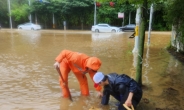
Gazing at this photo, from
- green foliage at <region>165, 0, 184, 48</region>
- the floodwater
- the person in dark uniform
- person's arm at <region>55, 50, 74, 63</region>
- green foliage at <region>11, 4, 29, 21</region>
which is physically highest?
green foliage at <region>11, 4, 29, 21</region>

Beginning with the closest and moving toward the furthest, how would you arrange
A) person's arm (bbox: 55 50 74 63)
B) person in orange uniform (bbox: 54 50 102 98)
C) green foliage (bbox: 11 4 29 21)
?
person in orange uniform (bbox: 54 50 102 98) < person's arm (bbox: 55 50 74 63) < green foliage (bbox: 11 4 29 21)

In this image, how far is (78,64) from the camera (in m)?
4.33

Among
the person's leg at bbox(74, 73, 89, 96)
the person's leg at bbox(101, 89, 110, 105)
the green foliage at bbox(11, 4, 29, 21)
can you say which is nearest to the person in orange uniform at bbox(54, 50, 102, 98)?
the person's leg at bbox(74, 73, 89, 96)

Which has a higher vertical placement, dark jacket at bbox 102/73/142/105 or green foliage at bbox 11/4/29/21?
green foliage at bbox 11/4/29/21

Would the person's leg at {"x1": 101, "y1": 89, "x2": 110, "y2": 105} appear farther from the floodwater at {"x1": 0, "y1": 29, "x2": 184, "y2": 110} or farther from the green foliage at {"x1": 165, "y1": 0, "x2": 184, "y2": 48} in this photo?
the green foliage at {"x1": 165, "y1": 0, "x2": 184, "y2": 48}

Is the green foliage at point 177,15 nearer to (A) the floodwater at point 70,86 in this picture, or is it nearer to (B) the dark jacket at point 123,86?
(A) the floodwater at point 70,86

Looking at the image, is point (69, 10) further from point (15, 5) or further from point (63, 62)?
point (63, 62)

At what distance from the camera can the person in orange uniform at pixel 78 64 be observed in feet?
12.9

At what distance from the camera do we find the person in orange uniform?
395cm

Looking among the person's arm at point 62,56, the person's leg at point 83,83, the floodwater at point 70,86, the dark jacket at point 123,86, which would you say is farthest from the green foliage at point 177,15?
the person's arm at point 62,56

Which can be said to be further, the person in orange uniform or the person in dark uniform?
the person in orange uniform

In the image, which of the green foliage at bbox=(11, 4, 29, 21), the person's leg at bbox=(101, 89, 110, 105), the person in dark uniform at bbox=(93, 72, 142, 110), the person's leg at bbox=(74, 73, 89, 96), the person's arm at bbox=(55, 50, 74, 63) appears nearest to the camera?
Answer: the person in dark uniform at bbox=(93, 72, 142, 110)

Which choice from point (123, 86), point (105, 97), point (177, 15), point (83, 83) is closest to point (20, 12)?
point (177, 15)

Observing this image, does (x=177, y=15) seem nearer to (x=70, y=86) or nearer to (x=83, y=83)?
(x=70, y=86)
